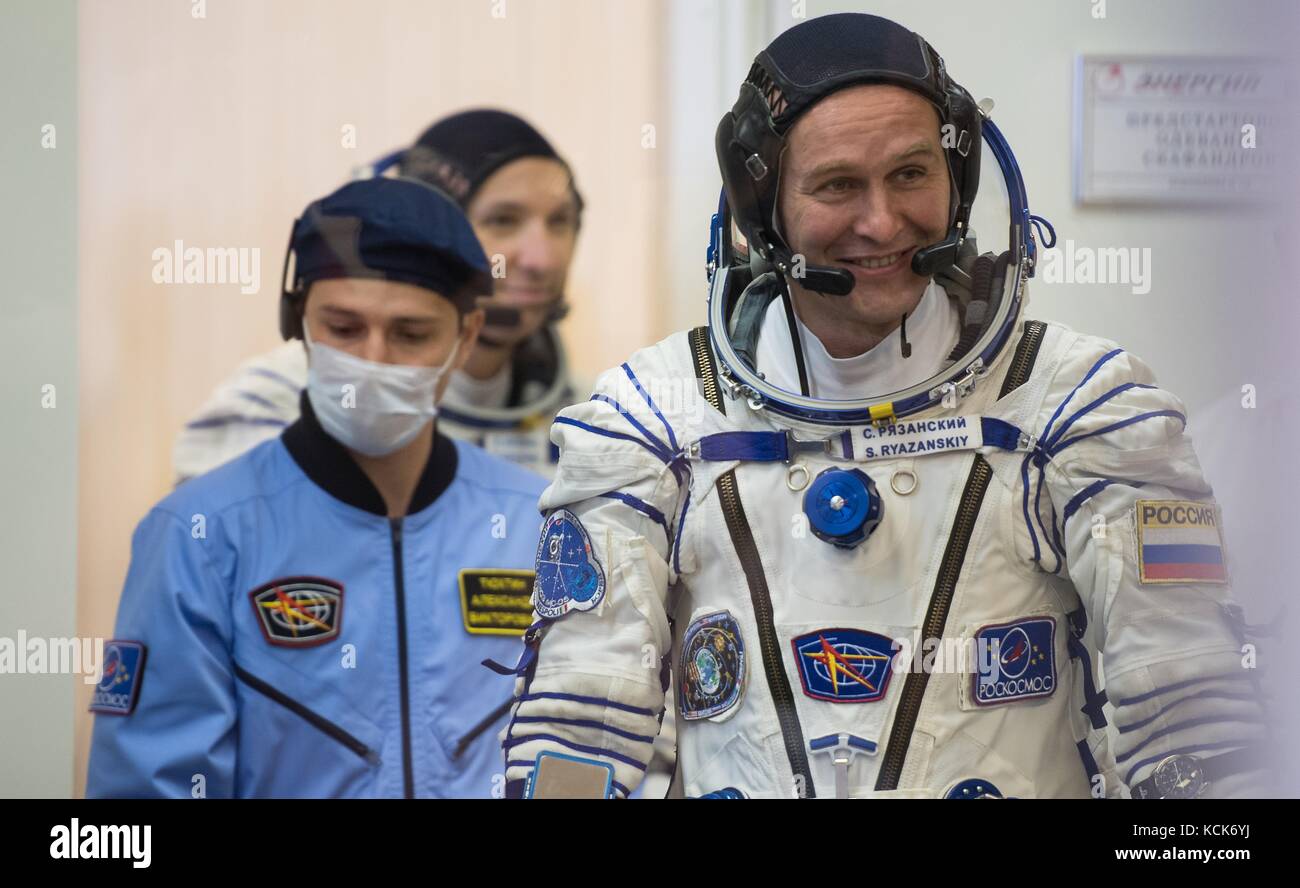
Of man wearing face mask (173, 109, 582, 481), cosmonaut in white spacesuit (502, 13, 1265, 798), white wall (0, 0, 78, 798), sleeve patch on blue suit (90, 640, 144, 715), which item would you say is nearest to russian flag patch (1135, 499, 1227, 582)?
cosmonaut in white spacesuit (502, 13, 1265, 798)

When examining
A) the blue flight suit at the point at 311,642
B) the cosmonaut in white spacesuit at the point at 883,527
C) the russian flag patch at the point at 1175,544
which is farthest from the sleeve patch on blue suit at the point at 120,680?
the russian flag patch at the point at 1175,544

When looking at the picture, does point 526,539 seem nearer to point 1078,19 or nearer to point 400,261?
point 400,261

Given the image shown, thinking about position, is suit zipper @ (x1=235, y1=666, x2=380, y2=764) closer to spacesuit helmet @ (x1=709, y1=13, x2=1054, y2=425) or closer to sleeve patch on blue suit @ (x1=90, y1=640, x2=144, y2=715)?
sleeve patch on blue suit @ (x1=90, y1=640, x2=144, y2=715)

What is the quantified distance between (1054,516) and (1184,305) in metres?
0.59

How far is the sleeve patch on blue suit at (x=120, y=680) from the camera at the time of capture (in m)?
2.34

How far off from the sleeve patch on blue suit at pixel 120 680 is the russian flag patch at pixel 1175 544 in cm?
150

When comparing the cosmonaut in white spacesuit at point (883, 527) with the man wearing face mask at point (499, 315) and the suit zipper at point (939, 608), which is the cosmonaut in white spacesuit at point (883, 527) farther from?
the man wearing face mask at point (499, 315)

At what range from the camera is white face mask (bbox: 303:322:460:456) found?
2.44 metres

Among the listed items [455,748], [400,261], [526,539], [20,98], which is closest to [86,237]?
[20,98]

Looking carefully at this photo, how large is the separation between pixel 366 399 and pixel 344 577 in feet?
0.94

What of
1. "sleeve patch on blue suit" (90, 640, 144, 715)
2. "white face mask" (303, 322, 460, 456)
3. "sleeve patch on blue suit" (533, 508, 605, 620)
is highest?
"white face mask" (303, 322, 460, 456)

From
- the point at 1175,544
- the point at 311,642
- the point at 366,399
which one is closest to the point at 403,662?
the point at 311,642

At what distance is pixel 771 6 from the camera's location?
2.33 meters

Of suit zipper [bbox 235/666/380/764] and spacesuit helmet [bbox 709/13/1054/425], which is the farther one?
suit zipper [bbox 235/666/380/764]
